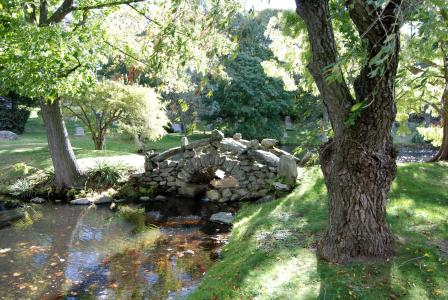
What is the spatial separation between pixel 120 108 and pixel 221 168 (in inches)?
294

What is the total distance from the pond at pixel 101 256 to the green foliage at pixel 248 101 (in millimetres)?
18311

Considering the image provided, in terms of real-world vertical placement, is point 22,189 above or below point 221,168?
below

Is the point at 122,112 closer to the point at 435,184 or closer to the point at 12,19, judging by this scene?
the point at 12,19

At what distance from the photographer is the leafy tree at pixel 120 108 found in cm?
1884

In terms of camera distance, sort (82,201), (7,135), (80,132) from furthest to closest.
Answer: (80,132) → (7,135) → (82,201)

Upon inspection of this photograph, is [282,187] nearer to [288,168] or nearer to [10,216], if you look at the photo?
[288,168]

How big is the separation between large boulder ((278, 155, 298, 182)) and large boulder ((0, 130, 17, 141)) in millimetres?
18888

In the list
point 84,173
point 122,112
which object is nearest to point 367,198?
point 84,173


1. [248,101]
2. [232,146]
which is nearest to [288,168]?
[232,146]

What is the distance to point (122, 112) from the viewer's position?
66.1ft

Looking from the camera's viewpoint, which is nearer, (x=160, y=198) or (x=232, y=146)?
(x=232, y=146)

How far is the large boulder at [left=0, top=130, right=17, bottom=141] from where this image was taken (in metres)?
24.5

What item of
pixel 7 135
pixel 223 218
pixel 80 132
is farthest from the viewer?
pixel 80 132

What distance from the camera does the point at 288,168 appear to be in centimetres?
1288
